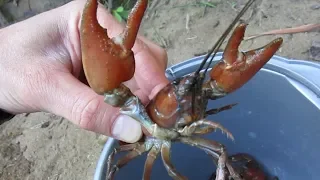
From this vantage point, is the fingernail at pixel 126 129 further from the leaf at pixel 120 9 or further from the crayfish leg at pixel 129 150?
the leaf at pixel 120 9

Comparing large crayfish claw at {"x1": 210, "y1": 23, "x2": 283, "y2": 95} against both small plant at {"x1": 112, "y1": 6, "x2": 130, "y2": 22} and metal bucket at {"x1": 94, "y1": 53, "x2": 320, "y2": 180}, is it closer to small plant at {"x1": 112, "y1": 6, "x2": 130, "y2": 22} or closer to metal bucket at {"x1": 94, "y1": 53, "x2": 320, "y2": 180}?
metal bucket at {"x1": 94, "y1": 53, "x2": 320, "y2": 180}

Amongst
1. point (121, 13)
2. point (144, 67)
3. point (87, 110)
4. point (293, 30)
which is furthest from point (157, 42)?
point (87, 110)

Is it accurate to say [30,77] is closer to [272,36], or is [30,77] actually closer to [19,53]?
[19,53]

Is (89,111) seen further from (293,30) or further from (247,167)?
(293,30)

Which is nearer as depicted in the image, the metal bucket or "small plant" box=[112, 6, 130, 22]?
the metal bucket

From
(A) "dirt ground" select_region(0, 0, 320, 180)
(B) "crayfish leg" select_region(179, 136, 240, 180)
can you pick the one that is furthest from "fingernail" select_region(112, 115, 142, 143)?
(A) "dirt ground" select_region(0, 0, 320, 180)

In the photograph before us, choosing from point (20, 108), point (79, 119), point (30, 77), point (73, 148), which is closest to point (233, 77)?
point (79, 119)
